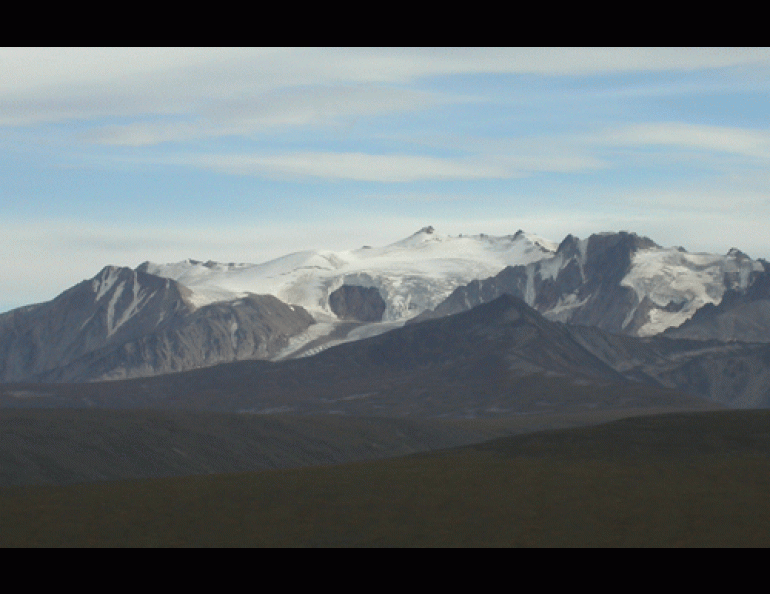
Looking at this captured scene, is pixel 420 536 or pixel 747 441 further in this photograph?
pixel 747 441

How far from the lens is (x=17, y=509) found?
8244 centimetres

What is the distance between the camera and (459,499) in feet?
284

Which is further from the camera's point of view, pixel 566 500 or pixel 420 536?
pixel 566 500

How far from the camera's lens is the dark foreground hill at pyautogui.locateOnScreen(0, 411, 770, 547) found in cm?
7438

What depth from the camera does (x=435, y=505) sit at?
8431cm

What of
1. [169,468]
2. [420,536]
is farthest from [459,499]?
[169,468]

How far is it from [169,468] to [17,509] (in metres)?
105

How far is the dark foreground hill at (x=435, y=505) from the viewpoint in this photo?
7438cm
